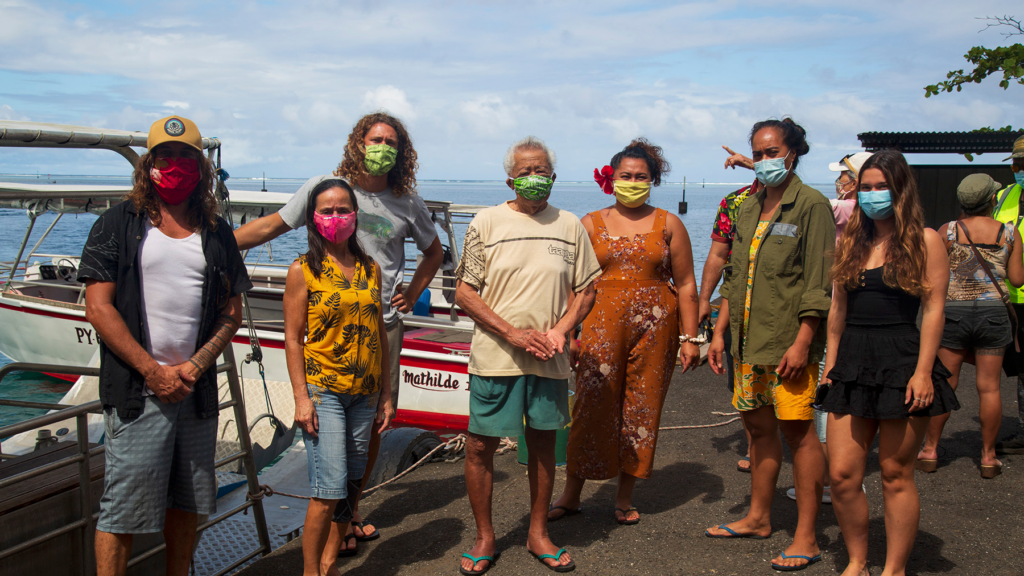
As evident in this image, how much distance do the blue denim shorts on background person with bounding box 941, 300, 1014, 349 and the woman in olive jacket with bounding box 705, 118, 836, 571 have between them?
186 centimetres

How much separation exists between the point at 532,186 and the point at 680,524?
2155 millimetres

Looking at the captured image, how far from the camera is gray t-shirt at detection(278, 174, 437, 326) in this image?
3.69 meters

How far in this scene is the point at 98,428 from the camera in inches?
259

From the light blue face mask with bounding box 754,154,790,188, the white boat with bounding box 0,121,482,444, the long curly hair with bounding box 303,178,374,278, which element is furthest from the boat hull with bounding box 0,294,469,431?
the light blue face mask with bounding box 754,154,790,188

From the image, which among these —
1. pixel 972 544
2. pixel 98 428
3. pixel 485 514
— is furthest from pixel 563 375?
pixel 98 428

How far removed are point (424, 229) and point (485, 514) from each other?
62.5 inches

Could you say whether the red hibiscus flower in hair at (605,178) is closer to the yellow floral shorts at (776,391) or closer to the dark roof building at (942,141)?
the yellow floral shorts at (776,391)

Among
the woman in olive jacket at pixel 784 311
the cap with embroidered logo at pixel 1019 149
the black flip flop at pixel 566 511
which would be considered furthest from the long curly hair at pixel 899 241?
the cap with embroidered logo at pixel 1019 149

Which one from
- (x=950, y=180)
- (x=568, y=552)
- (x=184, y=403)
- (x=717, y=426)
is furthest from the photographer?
(x=950, y=180)

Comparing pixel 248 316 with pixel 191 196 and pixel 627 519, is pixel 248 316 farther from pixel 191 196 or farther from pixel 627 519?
pixel 627 519

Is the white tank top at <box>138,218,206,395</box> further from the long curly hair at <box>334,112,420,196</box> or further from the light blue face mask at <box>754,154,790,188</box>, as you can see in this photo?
the light blue face mask at <box>754,154,790,188</box>

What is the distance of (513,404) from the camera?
3420 millimetres

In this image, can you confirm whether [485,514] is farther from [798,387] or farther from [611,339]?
[798,387]

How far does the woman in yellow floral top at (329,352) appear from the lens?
312cm
